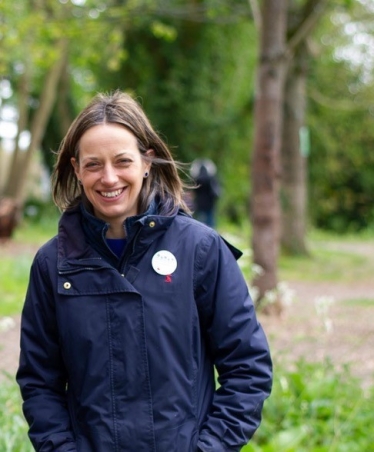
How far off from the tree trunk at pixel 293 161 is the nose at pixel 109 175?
1416cm

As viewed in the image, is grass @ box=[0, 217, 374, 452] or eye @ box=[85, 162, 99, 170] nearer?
eye @ box=[85, 162, 99, 170]

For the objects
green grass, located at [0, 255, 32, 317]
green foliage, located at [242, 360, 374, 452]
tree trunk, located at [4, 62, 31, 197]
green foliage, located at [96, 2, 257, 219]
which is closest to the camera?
green foliage, located at [242, 360, 374, 452]

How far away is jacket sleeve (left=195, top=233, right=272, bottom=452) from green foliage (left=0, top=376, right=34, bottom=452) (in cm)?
175

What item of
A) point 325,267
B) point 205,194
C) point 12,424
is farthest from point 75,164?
point 205,194

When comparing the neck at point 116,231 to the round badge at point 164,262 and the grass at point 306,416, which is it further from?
the grass at point 306,416

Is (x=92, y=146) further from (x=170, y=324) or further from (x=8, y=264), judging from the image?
(x=8, y=264)

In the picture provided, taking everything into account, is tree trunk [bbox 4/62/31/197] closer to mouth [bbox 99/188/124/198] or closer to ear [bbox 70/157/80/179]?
ear [bbox 70/157/80/179]

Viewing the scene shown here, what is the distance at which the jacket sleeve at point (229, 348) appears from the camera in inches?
91.7

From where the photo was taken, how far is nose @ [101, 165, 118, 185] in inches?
92.8

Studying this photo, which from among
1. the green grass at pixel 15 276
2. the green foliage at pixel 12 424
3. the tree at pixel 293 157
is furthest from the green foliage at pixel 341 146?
the green foliage at pixel 12 424

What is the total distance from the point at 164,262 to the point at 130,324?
0.20 metres

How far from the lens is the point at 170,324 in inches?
89.7

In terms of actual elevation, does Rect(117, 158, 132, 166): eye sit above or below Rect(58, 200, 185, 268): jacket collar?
above

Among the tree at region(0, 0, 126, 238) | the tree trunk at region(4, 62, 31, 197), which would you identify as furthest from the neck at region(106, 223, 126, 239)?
the tree trunk at region(4, 62, 31, 197)
